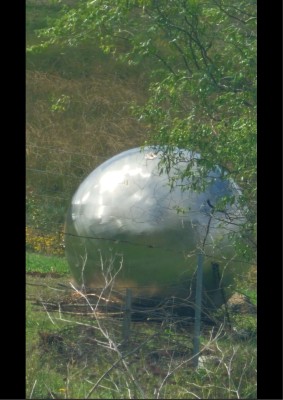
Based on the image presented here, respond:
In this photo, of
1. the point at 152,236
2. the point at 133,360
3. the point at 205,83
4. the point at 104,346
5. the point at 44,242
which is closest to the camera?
the point at 104,346

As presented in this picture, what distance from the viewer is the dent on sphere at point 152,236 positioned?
29.1ft

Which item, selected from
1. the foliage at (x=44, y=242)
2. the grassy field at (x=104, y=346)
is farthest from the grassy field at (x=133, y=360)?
the foliage at (x=44, y=242)

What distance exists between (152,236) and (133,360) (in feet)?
7.86

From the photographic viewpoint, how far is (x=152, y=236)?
9.21m

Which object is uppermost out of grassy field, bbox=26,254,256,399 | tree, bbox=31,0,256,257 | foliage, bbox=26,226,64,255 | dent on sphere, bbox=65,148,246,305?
tree, bbox=31,0,256,257

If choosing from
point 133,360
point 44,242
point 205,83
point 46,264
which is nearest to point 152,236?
point 205,83

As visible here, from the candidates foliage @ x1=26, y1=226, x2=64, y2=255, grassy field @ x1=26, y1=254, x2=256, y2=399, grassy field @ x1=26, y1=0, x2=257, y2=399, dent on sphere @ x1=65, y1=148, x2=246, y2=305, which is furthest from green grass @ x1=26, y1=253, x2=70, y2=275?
grassy field @ x1=26, y1=254, x2=256, y2=399

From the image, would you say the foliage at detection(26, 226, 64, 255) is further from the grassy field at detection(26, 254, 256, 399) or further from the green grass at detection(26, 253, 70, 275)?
the grassy field at detection(26, 254, 256, 399)

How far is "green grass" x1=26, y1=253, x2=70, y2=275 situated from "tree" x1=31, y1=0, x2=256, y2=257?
17.3 ft

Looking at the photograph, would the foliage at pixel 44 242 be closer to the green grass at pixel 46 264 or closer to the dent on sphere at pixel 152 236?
the green grass at pixel 46 264

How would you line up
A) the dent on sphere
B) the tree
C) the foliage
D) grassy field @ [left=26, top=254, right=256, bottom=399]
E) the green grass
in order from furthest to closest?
Answer: the foliage < the green grass < the dent on sphere < the tree < grassy field @ [left=26, top=254, right=256, bottom=399]

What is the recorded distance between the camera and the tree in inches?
298

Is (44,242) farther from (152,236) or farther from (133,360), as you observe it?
(133,360)
